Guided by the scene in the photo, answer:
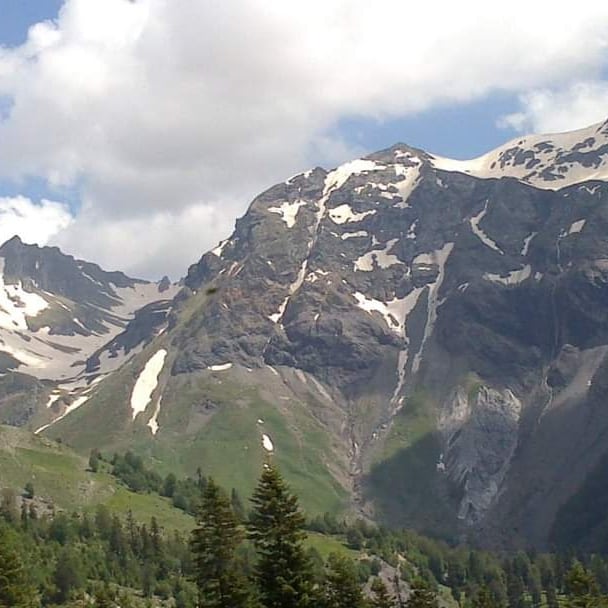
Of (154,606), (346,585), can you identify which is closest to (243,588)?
(346,585)

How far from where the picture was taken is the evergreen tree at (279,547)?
47.9 m

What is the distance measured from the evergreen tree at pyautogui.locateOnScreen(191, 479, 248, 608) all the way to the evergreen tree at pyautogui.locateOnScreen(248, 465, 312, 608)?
2.25m

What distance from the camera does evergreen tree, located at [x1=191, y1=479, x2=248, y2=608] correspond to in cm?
5088

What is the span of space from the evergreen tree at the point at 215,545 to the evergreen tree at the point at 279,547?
2.25 metres

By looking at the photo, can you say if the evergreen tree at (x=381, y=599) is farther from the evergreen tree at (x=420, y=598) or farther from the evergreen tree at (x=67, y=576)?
the evergreen tree at (x=67, y=576)

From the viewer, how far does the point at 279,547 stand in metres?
48.9

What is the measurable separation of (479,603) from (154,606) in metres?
72.6

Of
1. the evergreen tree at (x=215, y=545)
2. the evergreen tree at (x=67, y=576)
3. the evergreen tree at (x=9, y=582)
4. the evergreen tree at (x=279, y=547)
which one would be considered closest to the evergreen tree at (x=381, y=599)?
the evergreen tree at (x=215, y=545)

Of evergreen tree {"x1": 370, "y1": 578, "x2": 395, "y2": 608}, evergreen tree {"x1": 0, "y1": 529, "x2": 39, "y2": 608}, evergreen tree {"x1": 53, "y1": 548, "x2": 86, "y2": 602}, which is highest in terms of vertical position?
evergreen tree {"x1": 53, "y1": 548, "x2": 86, "y2": 602}

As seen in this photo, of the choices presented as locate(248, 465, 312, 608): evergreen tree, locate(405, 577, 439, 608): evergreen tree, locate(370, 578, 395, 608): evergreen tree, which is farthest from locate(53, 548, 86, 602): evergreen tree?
locate(248, 465, 312, 608): evergreen tree

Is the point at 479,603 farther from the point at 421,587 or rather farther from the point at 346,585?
the point at 346,585

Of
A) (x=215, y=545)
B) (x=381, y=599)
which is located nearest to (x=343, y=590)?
(x=215, y=545)

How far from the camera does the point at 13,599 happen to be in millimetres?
57062

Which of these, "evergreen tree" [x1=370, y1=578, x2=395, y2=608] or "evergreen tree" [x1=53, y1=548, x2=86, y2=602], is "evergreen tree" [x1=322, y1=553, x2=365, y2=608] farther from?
"evergreen tree" [x1=53, y1=548, x2=86, y2=602]
